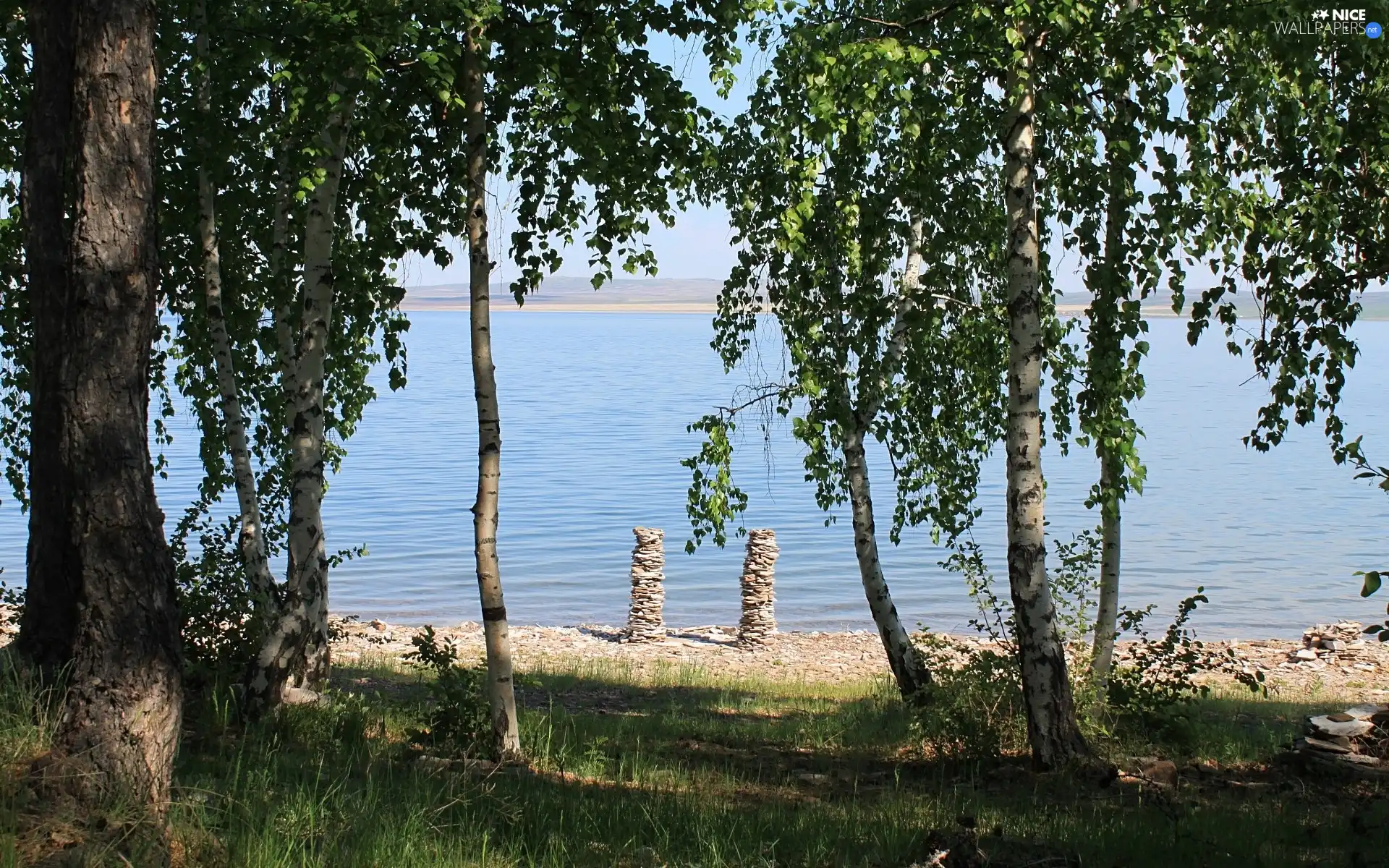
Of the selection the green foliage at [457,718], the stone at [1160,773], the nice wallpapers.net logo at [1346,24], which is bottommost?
the stone at [1160,773]

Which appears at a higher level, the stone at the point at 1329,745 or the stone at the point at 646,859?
the stone at the point at 646,859

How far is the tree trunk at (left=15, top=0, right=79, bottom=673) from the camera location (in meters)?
6.70

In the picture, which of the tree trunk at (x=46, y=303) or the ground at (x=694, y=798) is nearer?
the ground at (x=694, y=798)

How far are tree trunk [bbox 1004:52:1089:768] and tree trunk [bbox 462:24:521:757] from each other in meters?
3.54

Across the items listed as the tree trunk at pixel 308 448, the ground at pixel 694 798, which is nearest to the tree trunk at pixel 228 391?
the tree trunk at pixel 308 448

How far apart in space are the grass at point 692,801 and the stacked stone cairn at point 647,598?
1010 centimetres

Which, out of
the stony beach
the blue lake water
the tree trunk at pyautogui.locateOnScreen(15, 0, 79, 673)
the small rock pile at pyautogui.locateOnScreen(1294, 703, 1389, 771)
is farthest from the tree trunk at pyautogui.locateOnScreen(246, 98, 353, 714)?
the small rock pile at pyautogui.locateOnScreen(1294, 703, 1389, 771)

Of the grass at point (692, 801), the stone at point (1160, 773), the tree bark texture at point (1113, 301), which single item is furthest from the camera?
the stone at point (1160, 773)

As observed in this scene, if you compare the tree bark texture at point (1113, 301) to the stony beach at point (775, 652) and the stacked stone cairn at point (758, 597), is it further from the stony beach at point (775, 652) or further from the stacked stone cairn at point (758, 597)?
the stacked stone cairn at point (758, 597)

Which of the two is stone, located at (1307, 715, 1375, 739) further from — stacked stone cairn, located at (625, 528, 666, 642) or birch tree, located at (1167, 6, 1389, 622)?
stacked stone cairn, located at (625, 528, 666, 642)

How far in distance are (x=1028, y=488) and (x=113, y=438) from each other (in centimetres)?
568

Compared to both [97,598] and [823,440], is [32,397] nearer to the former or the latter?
[97,598]

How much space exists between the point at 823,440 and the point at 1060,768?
13.4ft

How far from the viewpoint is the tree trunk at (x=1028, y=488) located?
8.23 metres
